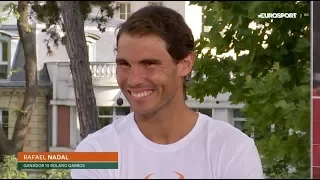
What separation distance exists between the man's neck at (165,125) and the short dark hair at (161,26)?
106mm

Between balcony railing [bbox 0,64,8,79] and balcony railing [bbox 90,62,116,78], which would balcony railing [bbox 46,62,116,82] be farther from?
balcony railing [bbox 0,64,8,79]

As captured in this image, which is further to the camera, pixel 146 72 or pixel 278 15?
pixel 278 15

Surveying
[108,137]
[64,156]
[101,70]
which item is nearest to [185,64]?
[108,137]

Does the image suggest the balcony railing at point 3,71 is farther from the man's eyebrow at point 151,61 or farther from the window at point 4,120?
the man's eyebrow at point 151,61

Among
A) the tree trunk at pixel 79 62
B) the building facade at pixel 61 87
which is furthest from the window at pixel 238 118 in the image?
the tree trunk at pixel 79 62

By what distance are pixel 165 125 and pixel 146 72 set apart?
3.7 inches

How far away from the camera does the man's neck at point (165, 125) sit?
1041 mm

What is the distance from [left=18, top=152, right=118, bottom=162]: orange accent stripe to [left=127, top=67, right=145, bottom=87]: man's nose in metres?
0.12

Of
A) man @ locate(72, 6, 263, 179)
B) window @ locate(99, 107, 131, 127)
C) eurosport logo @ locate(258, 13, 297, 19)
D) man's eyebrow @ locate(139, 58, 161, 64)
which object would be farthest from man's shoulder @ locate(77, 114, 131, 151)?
eurosport logo @ locate(258, 13, 297, 19)

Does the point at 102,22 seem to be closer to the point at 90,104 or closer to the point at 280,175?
the point at 90,104

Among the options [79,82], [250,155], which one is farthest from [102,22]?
[250,155]

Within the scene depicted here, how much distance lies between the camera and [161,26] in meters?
1.00

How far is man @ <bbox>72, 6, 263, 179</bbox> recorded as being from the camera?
1.00m

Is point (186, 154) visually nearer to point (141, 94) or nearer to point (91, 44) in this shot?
point (141, 94)
